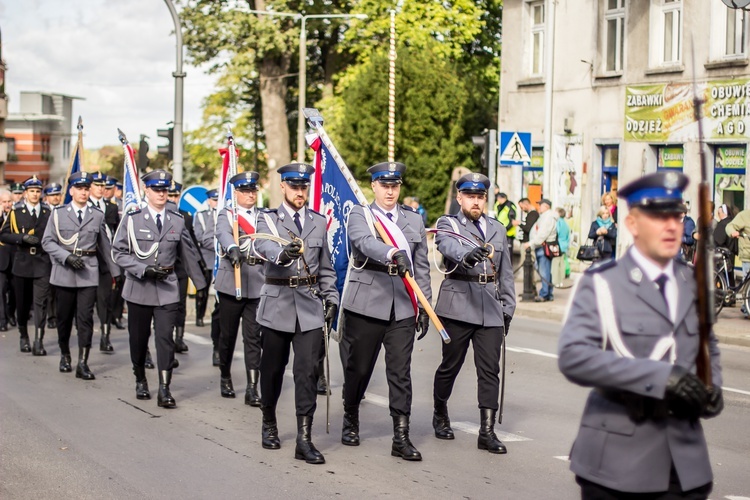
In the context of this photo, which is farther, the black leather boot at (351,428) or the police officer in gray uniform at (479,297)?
the black leather boot at (351,428)

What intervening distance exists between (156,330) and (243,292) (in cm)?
89

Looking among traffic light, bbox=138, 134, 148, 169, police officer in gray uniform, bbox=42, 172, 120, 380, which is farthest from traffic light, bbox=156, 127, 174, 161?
police officer in gray uniform, bbox=42, 172, 120, 380

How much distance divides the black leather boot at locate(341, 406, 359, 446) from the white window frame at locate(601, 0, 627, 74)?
61.2 feet

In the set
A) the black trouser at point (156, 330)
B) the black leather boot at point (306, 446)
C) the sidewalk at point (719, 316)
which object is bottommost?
the black leather boot at point (306, 446)

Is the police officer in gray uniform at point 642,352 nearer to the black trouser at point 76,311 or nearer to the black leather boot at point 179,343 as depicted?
the black trouser at point 76,311

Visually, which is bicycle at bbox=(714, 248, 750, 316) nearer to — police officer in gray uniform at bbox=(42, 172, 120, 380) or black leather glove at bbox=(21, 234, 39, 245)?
police officer in gray uniform at bbox=(42, 172, 120, 380)

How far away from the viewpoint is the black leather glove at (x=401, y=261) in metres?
8.33

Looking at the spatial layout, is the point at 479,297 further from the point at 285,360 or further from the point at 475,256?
the point at 285,360

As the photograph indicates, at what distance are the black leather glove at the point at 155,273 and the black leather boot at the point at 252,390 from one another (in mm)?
1151

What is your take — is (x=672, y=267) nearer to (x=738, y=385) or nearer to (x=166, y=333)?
(x=166, y=333)

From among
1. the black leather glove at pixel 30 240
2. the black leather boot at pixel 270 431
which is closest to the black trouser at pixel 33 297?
the black leather glove at pixel 30 240

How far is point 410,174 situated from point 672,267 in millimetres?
34291

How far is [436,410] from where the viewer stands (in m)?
9.37

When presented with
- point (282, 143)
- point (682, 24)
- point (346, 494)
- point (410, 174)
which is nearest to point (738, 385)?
point (346, 494)
